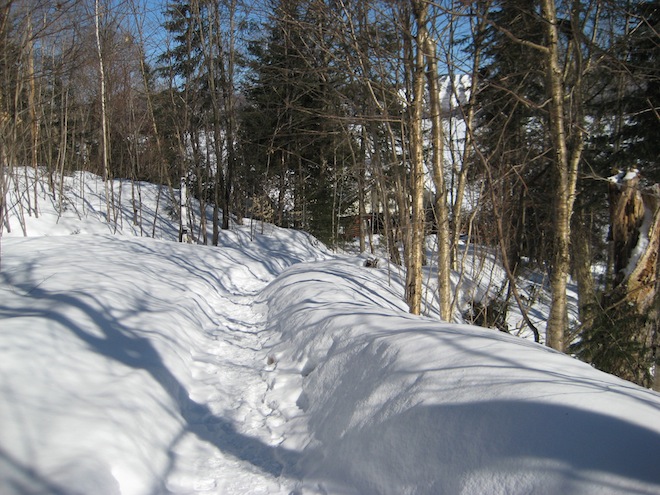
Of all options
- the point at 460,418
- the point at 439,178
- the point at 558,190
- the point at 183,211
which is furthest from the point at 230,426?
the point at 183,211

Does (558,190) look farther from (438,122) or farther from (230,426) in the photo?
(230,426)

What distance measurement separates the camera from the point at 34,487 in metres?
1.97

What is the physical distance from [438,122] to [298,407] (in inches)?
180

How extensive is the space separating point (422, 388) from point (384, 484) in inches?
23.6

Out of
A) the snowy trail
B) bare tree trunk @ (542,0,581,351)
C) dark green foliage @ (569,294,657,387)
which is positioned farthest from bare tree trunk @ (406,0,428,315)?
dark green foliage @ (569,294,657,387)

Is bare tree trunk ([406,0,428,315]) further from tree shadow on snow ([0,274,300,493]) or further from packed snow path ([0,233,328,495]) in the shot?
tree shadow on snow ([0,274,300,493])

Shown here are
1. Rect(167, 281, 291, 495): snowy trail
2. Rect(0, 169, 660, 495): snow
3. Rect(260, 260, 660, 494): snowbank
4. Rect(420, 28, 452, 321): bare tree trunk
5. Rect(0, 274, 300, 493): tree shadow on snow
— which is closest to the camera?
A: Rect(260, 260, 660, 494): snowbank

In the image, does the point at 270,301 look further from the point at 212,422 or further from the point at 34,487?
the point at 34,487

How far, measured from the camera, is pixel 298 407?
371 centimetres

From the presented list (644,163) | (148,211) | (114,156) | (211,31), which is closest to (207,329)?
(644,163)

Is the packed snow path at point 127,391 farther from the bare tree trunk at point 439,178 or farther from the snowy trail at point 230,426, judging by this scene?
the bare tree trunk at point 439,178

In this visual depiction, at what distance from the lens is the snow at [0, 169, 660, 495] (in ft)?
5.99

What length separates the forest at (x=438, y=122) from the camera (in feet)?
18.7

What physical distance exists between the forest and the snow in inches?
76.4
